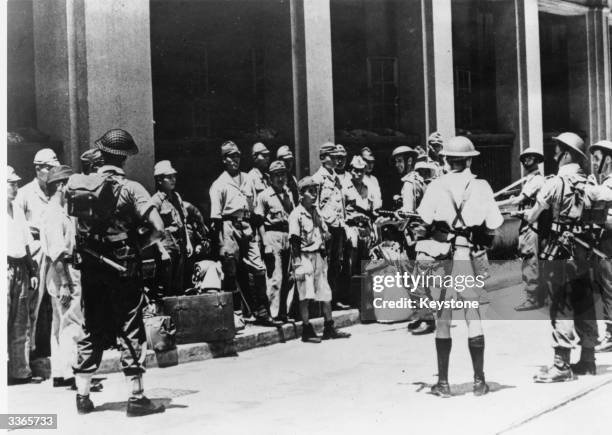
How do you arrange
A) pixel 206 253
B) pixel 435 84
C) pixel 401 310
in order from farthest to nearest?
1. pixel 435 84
2. pixel 401 310
3. pixel 206 253

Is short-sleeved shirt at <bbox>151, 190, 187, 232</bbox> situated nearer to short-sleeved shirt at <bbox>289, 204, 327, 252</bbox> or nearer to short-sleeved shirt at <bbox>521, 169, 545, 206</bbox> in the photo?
short-sleeved shirt at <bbox>289, 204, 327, 252</bbox>

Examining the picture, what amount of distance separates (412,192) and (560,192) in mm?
3048

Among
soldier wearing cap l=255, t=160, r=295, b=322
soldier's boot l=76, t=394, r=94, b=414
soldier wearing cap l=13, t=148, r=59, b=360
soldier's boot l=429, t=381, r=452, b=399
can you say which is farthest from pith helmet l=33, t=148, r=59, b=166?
soldier's boot l=429, t=381, r=452, b=399

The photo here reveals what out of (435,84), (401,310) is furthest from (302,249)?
(435,84)

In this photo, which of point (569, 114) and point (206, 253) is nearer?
point (206, 253)

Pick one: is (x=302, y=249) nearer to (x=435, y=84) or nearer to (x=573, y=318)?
(x=573, y=318)

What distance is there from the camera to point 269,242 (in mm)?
10031

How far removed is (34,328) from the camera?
7953mm

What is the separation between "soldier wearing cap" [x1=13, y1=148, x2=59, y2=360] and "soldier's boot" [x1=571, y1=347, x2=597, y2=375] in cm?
500

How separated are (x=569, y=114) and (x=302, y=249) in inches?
434

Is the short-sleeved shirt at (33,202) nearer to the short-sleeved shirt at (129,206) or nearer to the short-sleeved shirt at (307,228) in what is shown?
the short-sleeved shirt at (129,206)

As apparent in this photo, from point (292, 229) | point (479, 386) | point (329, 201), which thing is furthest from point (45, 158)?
point (479, 386)

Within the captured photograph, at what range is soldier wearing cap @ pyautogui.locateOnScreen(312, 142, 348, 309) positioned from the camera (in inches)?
415

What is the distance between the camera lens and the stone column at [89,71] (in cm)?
951
